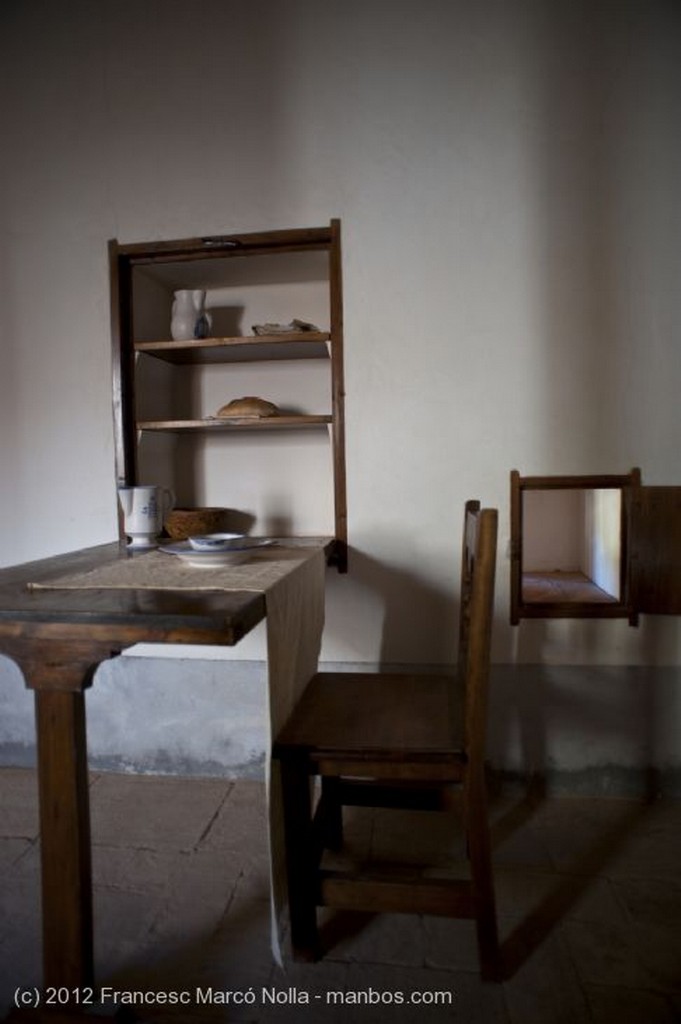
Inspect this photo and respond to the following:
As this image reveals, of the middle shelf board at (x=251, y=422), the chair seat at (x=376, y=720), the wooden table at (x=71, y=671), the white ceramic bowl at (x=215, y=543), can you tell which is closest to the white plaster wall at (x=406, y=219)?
the middle shelf board at (x=251, y=422)

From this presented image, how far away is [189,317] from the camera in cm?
221

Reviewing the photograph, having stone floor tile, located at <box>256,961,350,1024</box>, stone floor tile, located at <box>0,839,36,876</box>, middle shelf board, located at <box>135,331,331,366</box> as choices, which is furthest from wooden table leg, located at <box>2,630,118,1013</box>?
middle shelf board, located at <box>135,331,331,366</box>

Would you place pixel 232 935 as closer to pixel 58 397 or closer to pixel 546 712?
pixel 546 712

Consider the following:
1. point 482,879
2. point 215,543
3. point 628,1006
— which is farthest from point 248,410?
point 628,1006

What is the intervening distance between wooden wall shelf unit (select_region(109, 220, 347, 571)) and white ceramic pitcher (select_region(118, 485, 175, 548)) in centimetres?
30

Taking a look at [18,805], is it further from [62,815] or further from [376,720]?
[376,720]

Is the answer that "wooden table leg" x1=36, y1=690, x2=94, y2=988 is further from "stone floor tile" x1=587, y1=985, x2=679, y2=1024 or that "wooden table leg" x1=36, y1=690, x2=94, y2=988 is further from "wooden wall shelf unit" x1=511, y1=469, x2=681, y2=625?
"wooden wall shelf unit" x1=511, y1=469, x2=681, y2=625

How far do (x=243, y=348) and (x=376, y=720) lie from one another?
145 centimetres

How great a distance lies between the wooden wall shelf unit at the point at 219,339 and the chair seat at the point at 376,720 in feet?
1.89

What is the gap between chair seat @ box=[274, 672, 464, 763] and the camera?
4.21 ft

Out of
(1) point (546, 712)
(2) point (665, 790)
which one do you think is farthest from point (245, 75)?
(2) point (665, 790)

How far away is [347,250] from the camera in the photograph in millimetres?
2080

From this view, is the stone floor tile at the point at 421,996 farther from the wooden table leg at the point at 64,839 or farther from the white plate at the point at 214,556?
the white plate at the point at 214,556

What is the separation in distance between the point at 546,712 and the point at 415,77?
7.59 ft
